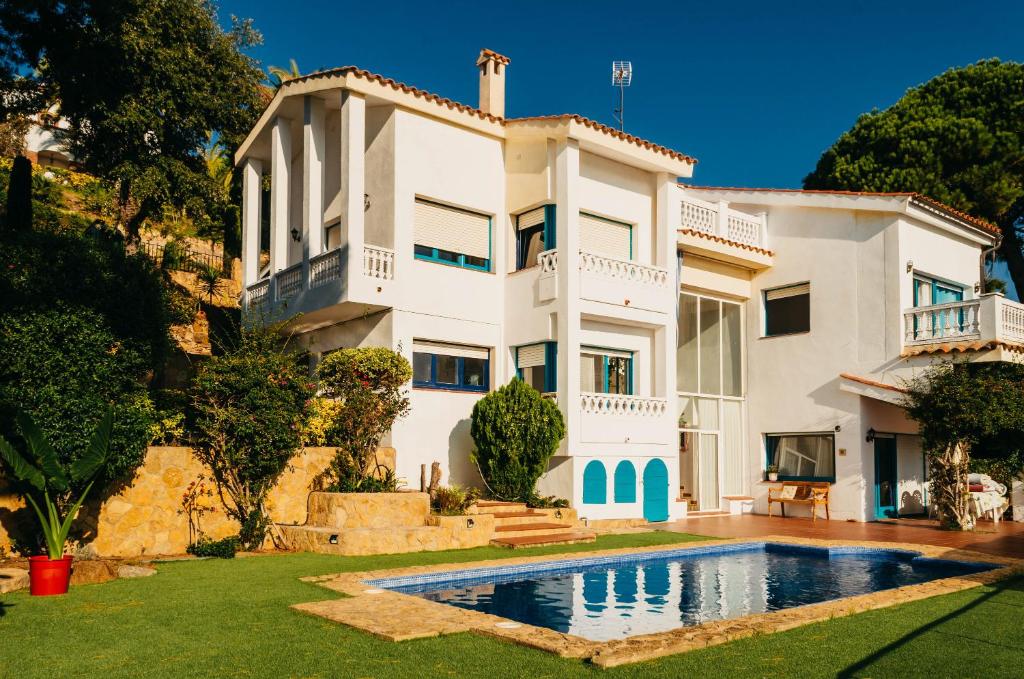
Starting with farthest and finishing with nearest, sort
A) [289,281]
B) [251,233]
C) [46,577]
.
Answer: [251,233]
[289,281]
[46,577]

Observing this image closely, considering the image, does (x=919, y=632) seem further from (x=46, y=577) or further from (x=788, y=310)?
(x=788, y=310)

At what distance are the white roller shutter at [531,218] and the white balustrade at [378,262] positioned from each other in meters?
3.67

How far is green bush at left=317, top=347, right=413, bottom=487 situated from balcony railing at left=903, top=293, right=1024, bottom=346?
12.7 metres

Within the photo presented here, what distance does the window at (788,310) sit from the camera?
76.2ft

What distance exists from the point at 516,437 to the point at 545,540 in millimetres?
2455

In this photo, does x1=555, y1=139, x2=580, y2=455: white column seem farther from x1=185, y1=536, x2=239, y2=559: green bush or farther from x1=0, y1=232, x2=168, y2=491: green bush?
x1=0, y1=232, x2=168, y2=491: green bush

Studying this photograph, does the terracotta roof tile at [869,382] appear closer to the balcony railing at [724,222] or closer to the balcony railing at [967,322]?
the balcony railing at [967,322]

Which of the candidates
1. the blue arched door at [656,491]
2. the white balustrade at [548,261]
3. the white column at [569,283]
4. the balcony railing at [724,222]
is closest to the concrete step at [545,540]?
the white column at [569,283]

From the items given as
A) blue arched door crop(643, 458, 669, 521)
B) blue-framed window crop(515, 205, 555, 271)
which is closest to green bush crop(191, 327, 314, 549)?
blue-framed window crop(515, 205, 555, 271)

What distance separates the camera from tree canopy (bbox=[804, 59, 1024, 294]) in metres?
29.7

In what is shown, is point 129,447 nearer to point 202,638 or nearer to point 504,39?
point 202,638

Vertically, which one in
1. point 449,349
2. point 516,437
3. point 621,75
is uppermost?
point 621,75

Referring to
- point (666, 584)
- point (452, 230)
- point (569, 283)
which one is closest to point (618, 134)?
point (569, 283)

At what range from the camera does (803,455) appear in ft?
74.5
